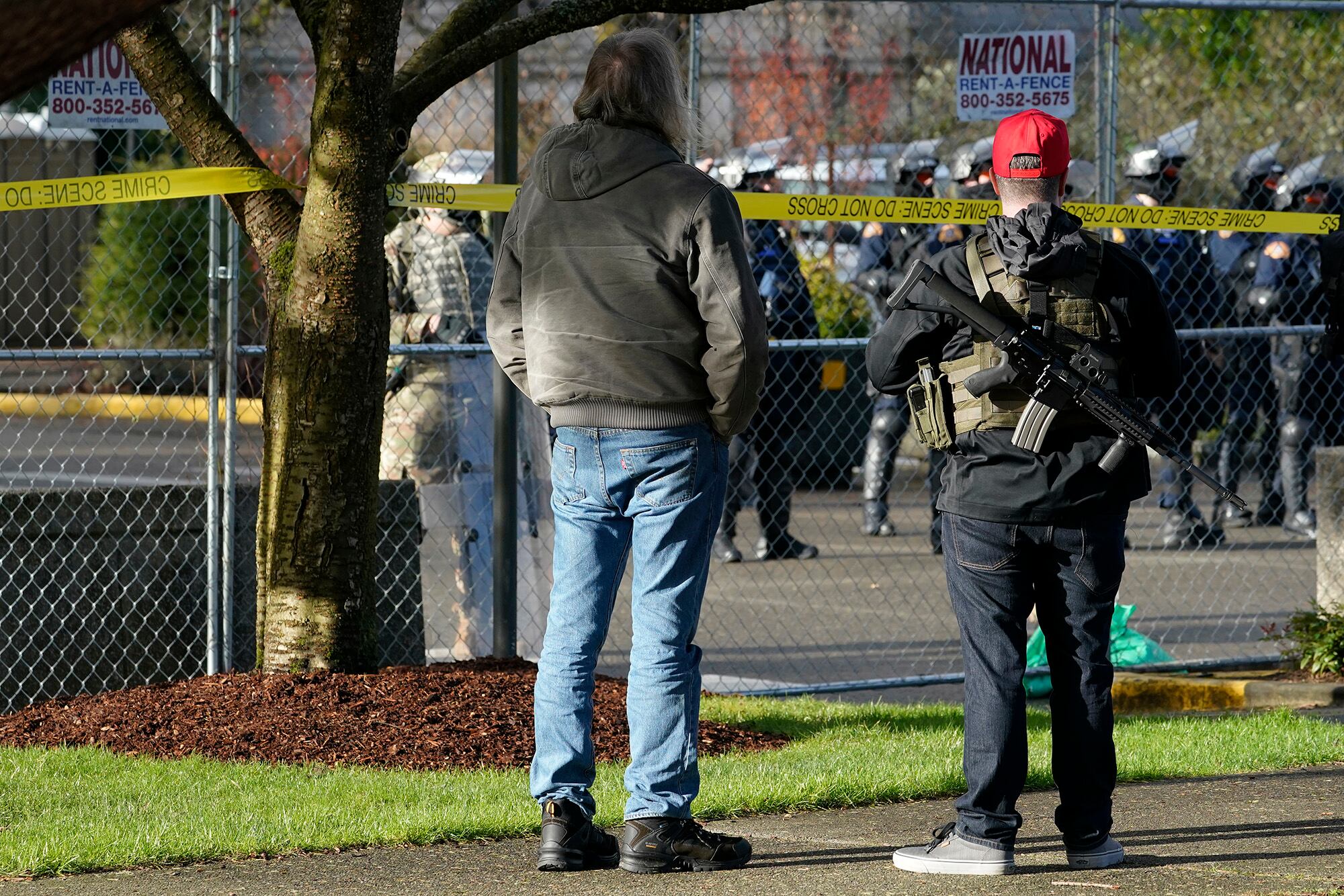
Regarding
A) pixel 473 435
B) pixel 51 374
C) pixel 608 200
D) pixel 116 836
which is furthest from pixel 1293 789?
pixel 51 374

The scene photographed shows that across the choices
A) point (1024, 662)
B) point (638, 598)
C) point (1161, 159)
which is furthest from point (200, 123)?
point (1161, 159)

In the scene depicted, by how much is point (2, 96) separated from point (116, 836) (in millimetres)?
2926

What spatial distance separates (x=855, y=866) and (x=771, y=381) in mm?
9151

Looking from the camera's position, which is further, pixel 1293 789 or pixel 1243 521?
pixel 1243 521

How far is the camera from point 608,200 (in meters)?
4.14

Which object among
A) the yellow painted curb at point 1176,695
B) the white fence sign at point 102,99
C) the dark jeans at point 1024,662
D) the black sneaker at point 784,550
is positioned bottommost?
the yellow painted curb at point 1176,695

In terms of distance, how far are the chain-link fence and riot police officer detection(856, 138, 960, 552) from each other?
0.10 ft

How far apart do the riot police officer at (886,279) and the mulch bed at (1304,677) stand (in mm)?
4281

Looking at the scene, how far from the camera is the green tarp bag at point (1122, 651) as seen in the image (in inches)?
297

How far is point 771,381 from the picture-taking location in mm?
13305

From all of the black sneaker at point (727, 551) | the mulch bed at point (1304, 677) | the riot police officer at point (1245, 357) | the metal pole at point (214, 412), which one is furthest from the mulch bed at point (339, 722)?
the riot police officer at point (1245, 357)

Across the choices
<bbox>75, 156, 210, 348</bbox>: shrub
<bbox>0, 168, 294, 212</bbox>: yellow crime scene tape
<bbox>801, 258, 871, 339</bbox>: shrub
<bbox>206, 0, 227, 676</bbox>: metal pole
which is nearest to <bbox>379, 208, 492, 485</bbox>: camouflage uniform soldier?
<bbox>206, 0, 227, 676</bbox>: metal pole

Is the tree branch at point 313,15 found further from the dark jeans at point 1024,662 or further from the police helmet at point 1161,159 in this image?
the police helmet at point 1161,159

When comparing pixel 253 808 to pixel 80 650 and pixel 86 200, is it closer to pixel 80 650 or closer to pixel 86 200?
pixel 80 650
